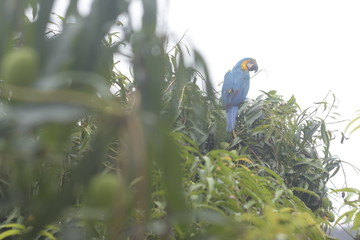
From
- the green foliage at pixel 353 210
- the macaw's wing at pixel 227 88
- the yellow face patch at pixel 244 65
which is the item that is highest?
the yellow face patch at pixel 244 65

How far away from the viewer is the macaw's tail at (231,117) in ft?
9.07

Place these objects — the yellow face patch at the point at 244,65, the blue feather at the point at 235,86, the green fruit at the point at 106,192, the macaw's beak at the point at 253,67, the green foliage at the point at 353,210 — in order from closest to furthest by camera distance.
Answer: the green fruit at the point at 106,192, the green foliage at the point at 353,210, the blue feather at the point at 235,86, the yellow face patch at the point at 244,65, the macaw's beak at the point at 253,67

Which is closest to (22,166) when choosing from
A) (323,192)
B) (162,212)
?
(162,212)

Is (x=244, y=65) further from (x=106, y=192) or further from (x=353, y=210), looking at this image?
(x=106, y=192)

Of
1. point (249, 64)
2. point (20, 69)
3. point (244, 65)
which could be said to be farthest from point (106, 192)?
point (249, 64)

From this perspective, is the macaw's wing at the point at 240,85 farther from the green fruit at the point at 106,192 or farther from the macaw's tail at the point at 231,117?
the green fruit at the point at 106,192

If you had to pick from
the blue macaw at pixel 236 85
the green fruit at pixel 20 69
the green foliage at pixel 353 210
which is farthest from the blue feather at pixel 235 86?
the green fruit at pixel 20 69

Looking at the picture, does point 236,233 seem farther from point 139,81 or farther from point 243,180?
point 243,180

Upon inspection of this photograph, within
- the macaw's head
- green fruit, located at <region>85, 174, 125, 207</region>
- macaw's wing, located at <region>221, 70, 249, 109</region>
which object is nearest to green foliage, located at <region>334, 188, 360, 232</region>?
green fruit, located at <region>85, 174, 125, 207</region>

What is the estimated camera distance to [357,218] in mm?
1382

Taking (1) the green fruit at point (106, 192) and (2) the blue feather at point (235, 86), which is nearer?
(1) the green fruit at point (106, 192)

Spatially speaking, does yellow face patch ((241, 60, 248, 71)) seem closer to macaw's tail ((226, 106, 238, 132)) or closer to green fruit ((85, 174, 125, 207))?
macaw's tail ((226, 106, 238, 132))

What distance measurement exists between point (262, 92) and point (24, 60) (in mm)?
2549

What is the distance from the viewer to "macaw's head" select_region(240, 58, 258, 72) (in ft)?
14.6
